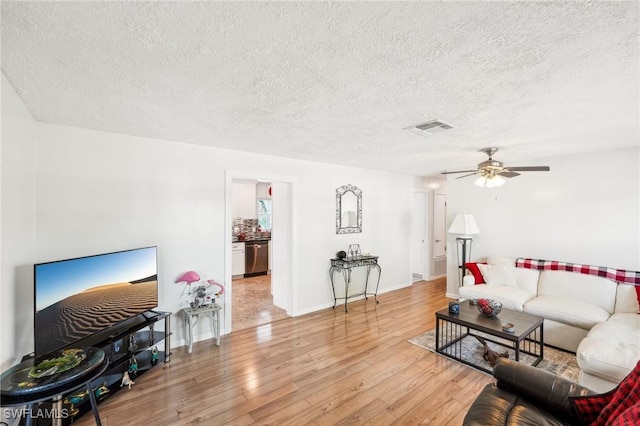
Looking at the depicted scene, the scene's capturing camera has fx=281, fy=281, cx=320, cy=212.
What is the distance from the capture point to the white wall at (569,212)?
3609 mm

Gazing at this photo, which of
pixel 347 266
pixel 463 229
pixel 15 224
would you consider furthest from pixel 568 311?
pixel 15 224

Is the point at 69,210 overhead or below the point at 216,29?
below

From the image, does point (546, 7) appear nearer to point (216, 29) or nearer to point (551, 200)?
point (216, 29)

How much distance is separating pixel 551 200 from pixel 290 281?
162 inches

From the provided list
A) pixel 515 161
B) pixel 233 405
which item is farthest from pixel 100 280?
Answer: pixel 515 161

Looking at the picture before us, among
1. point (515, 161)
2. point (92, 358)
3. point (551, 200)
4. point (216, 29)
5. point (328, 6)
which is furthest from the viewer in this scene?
point (515, 161)

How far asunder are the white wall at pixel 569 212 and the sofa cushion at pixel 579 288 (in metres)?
0.46

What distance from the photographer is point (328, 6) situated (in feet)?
3.83

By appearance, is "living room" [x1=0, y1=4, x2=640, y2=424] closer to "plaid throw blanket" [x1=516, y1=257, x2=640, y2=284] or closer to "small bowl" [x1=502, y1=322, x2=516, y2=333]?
"plaid throw blanket" [x1=516, y1=257, x2=640, y2=284]

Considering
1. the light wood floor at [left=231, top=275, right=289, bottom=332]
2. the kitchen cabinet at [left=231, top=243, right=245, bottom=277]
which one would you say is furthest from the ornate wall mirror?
the kitchen cabinet at [left=231, top=243, right=245, bottom=277]

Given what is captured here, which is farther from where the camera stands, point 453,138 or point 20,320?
point 453,138

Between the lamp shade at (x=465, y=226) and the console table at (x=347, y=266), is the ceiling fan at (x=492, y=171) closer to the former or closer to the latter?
the lamp shade at (x=465, y=226)

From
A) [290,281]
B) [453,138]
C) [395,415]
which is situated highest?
[453,138]

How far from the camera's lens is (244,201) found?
24.8 ft
